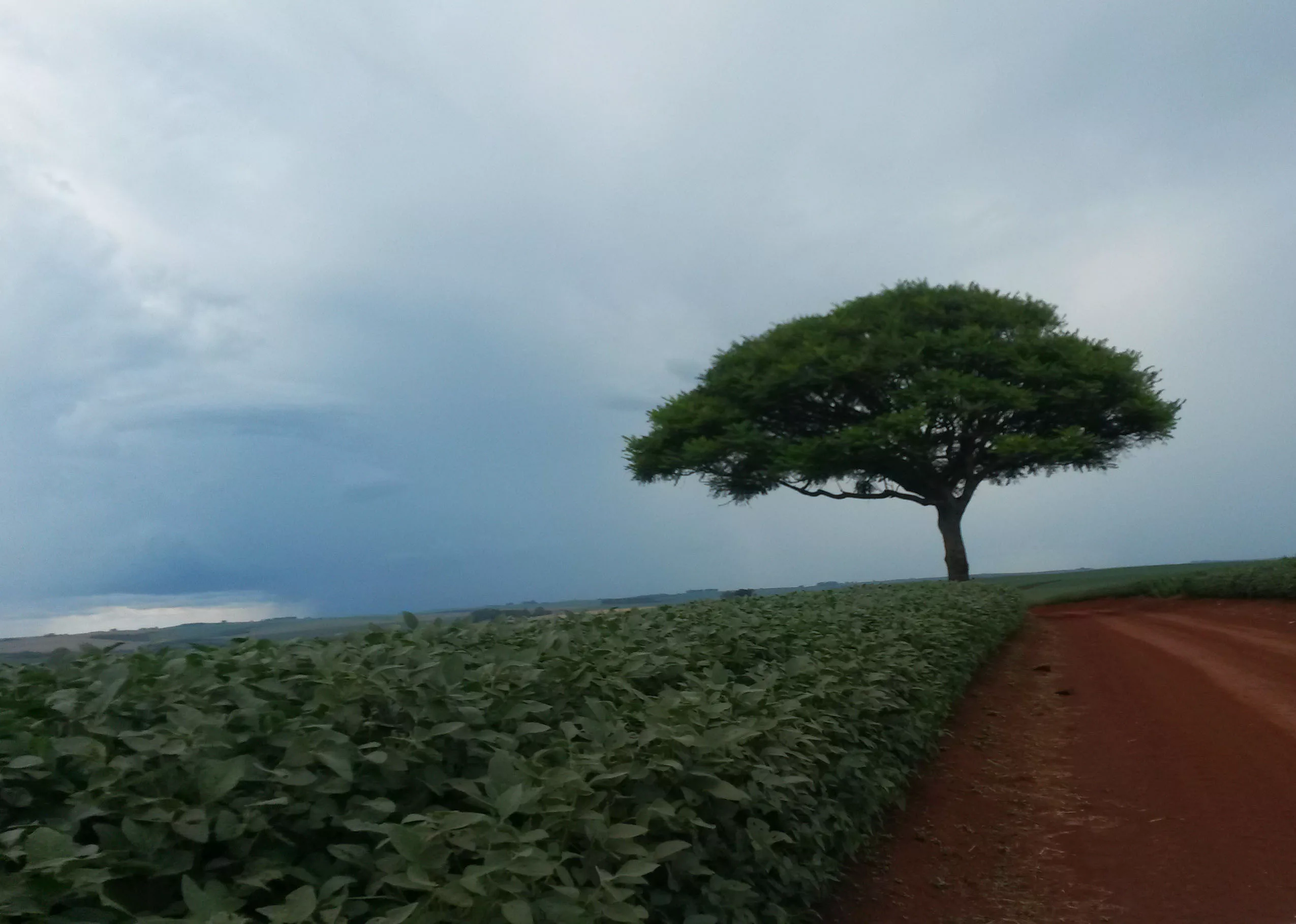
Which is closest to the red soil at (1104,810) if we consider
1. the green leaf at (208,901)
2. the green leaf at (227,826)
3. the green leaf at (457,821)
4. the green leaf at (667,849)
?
the green leaf at (667,849)

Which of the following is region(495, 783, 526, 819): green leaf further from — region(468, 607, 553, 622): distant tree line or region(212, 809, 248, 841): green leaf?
region(468, 607, 553, 622): distant tree line

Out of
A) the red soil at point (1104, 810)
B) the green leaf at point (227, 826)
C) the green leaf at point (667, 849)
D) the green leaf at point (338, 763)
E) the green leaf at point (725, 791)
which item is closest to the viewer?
the green leaf at point (227, 826)

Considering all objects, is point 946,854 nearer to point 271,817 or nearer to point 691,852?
point 691,852

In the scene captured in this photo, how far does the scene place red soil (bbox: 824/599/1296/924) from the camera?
15.9ft

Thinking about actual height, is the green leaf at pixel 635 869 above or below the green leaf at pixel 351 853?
below

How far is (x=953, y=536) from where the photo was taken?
26266 millimetres

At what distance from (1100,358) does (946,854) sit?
21931 millimetres

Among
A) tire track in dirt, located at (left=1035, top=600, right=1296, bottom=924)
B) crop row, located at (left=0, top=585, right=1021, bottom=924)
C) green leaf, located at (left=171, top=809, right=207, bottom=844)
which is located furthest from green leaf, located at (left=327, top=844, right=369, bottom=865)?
tire track in dirt, located at (left=1035, top=600, right=1296, bottom=924)

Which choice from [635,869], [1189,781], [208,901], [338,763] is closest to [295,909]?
[208,901]

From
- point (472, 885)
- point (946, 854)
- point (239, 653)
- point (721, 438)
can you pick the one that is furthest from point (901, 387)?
point (472, 885)

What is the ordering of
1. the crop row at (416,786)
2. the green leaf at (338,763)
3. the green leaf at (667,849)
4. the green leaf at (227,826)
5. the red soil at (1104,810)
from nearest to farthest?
the crop row at (416,786), the green leaf at (227,826), the green leaf at (338,763), the green leaf at (667,849), the red soil at (1104,810)

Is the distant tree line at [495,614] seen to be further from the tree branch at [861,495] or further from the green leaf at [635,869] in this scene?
the tree branch at [861,495]

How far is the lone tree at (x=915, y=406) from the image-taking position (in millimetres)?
23766

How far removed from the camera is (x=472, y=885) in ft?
6.42
